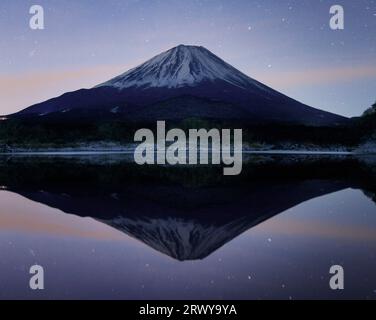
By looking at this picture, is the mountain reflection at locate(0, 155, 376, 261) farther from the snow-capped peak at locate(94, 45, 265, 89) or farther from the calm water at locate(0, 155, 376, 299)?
the snow-capped peak at locate(94, 45, 265, 89)

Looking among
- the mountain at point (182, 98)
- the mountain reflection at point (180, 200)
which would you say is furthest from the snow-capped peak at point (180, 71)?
the mountain reflection at point (180, 200)

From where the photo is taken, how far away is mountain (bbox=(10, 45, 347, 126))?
86000 mm

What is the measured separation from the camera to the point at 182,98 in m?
98.4

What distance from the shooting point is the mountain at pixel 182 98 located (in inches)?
3386

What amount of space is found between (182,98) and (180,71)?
14580 mm

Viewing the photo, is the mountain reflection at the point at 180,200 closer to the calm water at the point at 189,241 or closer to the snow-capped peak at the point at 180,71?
the calm water at the point at 189,241

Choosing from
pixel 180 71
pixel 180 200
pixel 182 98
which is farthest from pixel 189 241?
pixel 180 71

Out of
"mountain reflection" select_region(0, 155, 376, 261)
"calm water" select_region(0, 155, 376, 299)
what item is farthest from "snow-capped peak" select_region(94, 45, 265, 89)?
"calm water" select_region(0, 155, 376, 299)

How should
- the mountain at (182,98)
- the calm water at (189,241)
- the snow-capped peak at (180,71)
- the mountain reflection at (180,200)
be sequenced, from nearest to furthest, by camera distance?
1. the calm water at (189,241)
2. the mountain reflection at (180,200)
3. the mountain at (182,98)
4. the snow-capped peak at (180,71)

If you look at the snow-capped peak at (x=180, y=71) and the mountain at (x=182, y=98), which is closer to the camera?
the mountain at (x=182, y=98)

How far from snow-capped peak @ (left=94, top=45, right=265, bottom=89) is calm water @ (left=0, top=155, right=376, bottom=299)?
8809 cm

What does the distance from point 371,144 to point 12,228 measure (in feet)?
151
